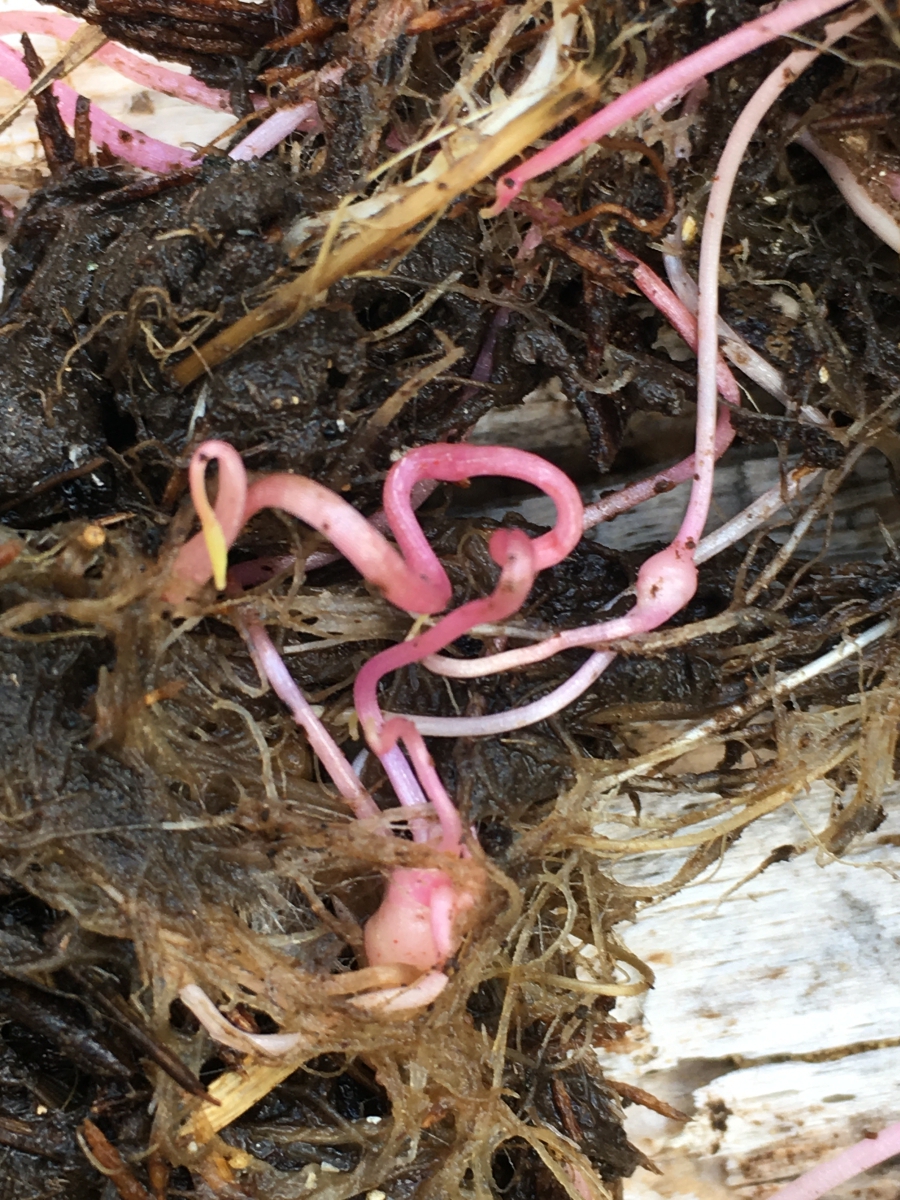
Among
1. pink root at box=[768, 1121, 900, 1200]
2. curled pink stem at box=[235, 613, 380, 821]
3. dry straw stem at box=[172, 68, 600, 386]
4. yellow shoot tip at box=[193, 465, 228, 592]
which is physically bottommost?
pink root at box=[768, 1121, 900, 1200]

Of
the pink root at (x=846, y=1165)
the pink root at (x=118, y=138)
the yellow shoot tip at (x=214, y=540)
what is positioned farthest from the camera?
the pink root at (x=846, y=1165)

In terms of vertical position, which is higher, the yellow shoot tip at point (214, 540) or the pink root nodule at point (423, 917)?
the yellow shoot tip at point (214, 540)

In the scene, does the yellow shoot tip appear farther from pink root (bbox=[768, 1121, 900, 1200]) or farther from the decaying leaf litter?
pink root (bbox=[768, 1121, 900, 1200])

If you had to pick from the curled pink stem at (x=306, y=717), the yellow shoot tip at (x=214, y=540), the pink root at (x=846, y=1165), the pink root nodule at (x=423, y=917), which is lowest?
the pink root at (x=846, y=1165)

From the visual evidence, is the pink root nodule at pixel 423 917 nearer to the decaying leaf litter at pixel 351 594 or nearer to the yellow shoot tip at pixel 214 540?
the decaying leaf litter at pixel 351 594

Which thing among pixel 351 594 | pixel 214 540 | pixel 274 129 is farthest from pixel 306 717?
pixel 274 129

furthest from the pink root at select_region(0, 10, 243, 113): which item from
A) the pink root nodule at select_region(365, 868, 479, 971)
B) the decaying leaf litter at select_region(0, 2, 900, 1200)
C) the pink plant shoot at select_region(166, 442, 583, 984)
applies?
the pink root nodule at select_region(365, 868, 479, 971)

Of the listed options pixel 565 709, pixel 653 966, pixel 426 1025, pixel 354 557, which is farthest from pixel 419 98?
pixel 653 966

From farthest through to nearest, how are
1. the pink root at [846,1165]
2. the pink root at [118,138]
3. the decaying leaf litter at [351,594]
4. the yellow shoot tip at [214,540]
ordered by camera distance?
the pink root at [846,1165] → the pink root at [118,138] → the decaying leaf litter at [351,594] → the yellow shoot tip at [214,540]

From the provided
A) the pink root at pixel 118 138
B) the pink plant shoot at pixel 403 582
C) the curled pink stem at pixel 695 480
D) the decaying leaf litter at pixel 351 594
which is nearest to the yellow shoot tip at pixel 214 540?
the pink plant shoot at pixel 403 582

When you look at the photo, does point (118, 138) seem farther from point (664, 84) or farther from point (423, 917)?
point (423, 917)
